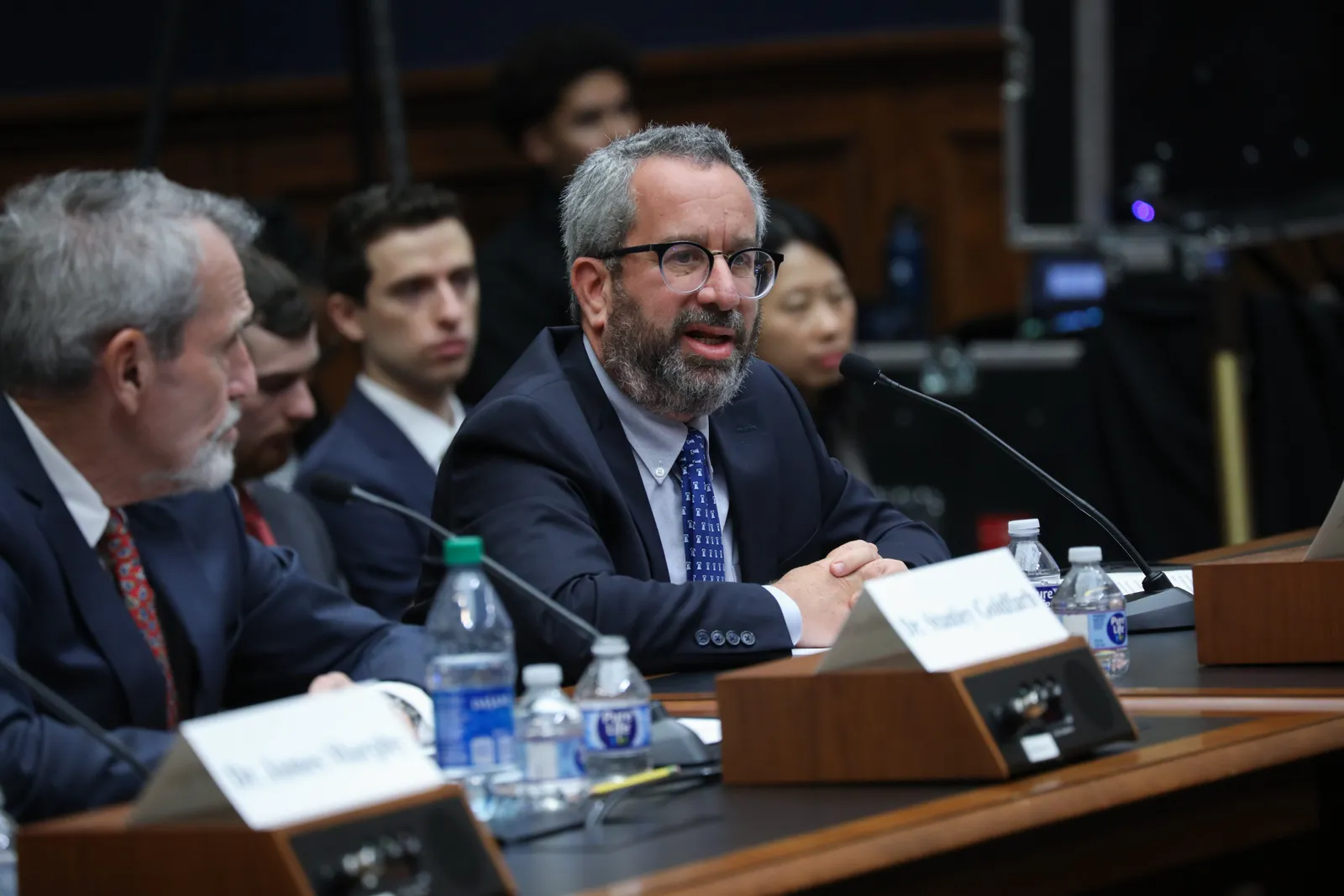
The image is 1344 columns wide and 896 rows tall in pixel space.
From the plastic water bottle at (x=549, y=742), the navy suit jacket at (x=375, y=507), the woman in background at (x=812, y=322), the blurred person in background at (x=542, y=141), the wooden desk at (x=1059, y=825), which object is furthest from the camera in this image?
the blurred person in background at (x=542, y=141)

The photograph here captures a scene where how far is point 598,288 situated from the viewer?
2715 mm

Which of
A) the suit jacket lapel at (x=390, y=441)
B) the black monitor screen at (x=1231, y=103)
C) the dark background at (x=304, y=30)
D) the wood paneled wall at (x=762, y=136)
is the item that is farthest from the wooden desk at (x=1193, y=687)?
the dark background at (x=304, y=30)

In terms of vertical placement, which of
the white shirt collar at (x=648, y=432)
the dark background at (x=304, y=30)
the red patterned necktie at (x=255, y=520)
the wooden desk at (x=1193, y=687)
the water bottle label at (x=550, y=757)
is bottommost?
the wooden desk at (x=1193, y=687)

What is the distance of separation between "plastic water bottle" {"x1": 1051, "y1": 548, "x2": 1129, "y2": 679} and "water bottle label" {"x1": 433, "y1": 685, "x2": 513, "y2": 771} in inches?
27.7

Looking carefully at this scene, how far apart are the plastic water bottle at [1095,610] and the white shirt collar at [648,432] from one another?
632 mm

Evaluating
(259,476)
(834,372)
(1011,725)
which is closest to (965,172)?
(834,372)

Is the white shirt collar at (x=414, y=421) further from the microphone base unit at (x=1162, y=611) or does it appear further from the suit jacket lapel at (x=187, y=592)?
the microphone base unit at (x=1162, y=611)

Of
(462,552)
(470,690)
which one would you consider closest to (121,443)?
(462,552)

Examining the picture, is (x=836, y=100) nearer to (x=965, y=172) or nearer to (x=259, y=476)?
(x=965, y=172)

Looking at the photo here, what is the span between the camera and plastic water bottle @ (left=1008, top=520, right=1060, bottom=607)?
2.43 meters

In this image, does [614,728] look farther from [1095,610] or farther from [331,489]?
[1095,610]

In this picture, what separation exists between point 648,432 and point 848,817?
1157 millimetres

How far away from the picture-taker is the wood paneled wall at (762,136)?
5840 mm

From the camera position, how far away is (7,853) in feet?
5.74
